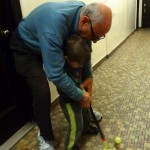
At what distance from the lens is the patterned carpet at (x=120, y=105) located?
160cm

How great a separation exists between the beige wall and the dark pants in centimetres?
59

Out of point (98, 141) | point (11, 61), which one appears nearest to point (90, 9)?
point (11, 61)

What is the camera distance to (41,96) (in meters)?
1.36

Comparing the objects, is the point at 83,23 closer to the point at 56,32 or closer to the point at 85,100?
the point at 56,32

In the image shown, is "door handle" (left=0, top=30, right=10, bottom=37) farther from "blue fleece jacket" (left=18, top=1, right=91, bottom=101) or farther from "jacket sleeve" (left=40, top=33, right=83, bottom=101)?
"jacket sleeve" (left=40, top=33, right=83, bottom=101)

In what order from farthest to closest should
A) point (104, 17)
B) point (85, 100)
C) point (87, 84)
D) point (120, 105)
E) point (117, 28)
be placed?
point (117, 28) → point (120, 105) → point (87, 84) → point (85, 100) → point (104, 17)

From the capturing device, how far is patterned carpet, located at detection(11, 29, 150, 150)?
1.60 m

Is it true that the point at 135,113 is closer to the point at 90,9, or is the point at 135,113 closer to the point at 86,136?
the point at 86,136

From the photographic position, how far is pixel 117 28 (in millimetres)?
3467

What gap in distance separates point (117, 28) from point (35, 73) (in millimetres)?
2351

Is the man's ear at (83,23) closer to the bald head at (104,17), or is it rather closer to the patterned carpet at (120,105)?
the bald head at (104,17)

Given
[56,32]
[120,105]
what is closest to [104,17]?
[56,32]

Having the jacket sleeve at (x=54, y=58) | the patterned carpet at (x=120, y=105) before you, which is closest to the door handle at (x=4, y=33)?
the jacket sleeve at (x=54, y=58)

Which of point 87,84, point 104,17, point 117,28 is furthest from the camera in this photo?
point 117,28
